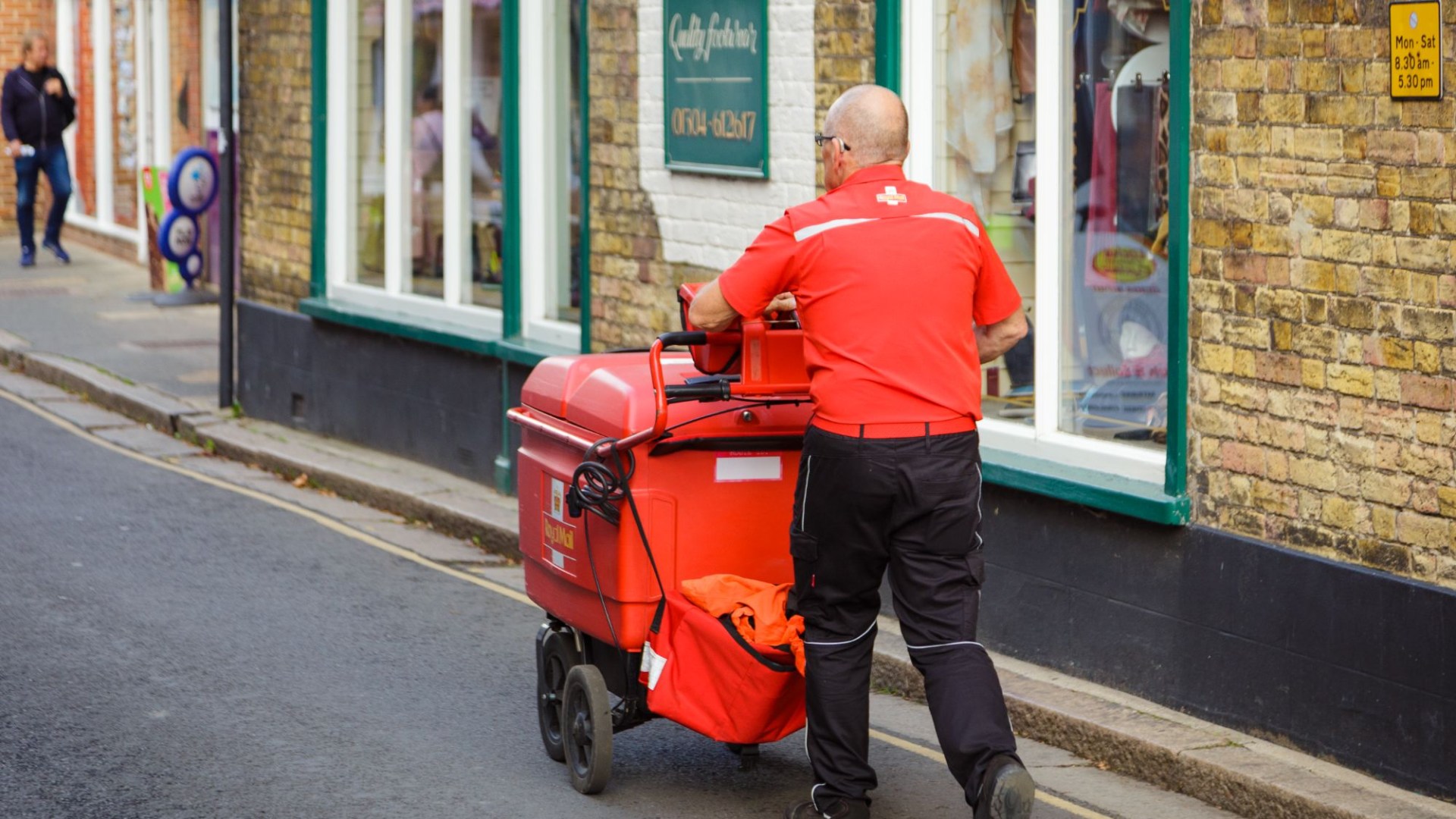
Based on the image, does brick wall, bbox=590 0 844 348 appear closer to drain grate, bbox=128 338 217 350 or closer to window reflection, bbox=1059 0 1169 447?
window reflection, bbox=1059 0 1169 447

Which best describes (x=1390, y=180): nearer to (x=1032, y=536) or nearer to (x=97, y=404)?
(x=1032, y=536)

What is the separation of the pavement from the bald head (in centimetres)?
203

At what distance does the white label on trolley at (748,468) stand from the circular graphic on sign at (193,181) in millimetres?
11179

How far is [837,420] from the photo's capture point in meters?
4.94

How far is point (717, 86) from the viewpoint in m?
8.61

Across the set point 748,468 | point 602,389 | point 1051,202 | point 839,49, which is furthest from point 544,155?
point 748,468

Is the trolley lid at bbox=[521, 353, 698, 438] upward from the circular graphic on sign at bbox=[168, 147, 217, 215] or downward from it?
downward

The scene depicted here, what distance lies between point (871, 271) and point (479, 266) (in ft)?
20.7

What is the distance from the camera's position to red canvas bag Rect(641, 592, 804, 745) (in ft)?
16.9

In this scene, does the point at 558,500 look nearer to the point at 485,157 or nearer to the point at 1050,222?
the point at 1050,222

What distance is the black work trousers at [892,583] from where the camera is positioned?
4.88 meters

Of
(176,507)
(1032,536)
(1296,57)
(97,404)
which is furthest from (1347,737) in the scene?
(97,404)

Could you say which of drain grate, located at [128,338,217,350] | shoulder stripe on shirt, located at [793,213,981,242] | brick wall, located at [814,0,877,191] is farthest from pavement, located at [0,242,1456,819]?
brick wall, located at [814,0,877,191]

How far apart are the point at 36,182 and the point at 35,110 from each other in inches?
29.4
